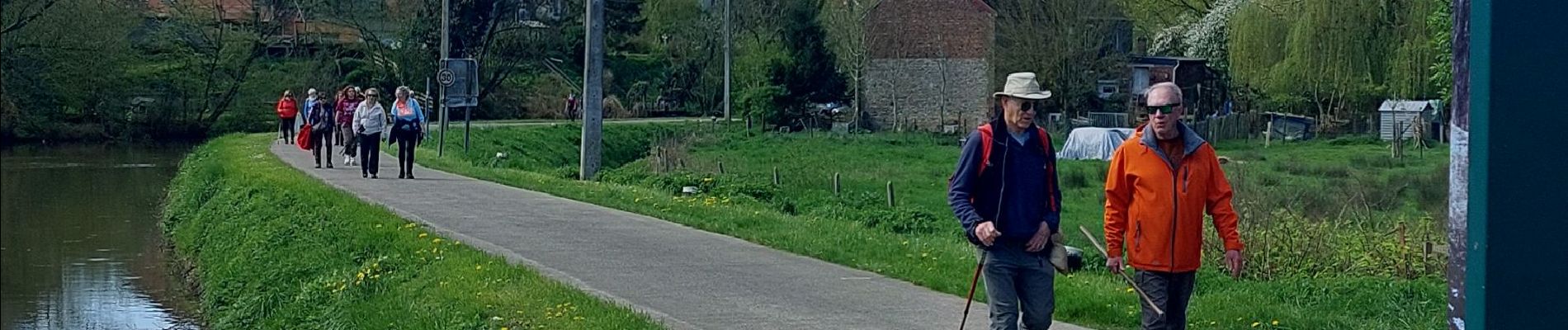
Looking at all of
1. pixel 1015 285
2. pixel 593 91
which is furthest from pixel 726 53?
pixel 1015 285

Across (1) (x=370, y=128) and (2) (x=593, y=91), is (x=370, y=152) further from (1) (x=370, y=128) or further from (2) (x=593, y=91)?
(2) (x=593, y=91)

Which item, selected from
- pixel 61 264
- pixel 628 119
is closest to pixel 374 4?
pixel 628 119

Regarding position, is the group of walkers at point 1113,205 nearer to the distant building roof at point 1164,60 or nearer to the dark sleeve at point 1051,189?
the dark sleeve at point 1051,189

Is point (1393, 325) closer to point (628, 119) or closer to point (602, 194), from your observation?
point (602, 194)

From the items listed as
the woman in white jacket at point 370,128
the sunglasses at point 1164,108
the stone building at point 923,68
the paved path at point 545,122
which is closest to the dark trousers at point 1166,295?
the sunglasses at point 1164,108

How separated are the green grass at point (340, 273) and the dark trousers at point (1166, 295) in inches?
120

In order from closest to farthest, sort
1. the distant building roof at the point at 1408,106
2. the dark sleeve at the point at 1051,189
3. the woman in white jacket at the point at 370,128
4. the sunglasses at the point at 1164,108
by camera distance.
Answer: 1. the sunglasses at the point at 1164,108
2. the dark sleeve at the point at 1051,189
3. the woman in white jacket at the point at 370,128
4. the distant building roof at the point at 1408,106

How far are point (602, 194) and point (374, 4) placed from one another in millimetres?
44115

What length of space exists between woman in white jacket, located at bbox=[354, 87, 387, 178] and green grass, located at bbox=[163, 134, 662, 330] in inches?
36.8

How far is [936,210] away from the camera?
24.9 metres

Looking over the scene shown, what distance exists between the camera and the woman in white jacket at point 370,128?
23.6m

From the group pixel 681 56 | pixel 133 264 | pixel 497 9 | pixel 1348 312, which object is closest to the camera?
pixel 1348 312

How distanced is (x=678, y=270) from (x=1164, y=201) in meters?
6.12

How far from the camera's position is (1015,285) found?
777cm
